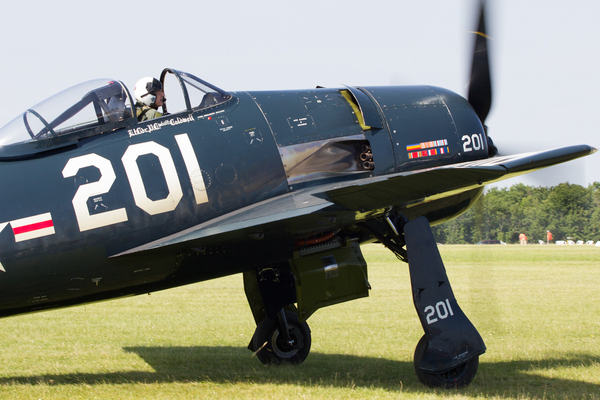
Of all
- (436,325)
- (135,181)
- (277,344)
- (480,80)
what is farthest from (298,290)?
(480,80)

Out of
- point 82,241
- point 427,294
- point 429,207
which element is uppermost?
point 82,241

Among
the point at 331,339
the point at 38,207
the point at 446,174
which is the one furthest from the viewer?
the point at 331,339

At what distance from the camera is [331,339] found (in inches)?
363

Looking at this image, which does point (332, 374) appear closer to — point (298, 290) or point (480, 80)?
point (298, 290)

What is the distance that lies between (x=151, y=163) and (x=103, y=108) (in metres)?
0.83

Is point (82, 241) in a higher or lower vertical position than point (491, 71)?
lower

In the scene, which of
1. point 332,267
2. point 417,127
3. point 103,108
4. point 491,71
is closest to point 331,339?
point 332,267

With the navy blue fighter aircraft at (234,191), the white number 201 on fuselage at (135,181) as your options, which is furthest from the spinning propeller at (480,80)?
the white number 201 on fuselage at (135,181)

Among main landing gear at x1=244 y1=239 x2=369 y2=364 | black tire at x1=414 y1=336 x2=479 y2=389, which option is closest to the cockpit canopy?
main landing gear at x1=244 y1=239 x2=369 y2=364

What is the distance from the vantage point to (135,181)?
5336mm

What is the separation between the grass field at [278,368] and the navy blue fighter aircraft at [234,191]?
3.09ft

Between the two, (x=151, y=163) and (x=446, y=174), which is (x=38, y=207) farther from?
(x=446, y=174)

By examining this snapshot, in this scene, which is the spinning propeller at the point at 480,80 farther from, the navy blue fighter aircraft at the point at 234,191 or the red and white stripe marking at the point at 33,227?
the red and white stripe marking at the point at 33,227

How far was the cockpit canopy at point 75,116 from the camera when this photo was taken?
5.36m
